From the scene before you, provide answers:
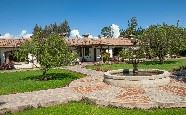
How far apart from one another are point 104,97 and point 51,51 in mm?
7382

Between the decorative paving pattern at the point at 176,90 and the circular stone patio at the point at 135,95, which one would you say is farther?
the decorative paving pattern at the point at 176,90

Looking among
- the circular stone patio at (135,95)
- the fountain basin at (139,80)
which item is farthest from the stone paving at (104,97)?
the fountain basin at (139,80)

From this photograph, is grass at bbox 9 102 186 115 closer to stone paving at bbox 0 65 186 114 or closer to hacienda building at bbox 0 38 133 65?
stone paving at bbox 0 65 186 114

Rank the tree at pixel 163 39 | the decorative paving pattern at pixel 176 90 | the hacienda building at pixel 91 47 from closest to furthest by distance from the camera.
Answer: the decorative paving pattern at pixel 176 90, the tree at pixel 163 39, the hacienda building at pixel 91 47

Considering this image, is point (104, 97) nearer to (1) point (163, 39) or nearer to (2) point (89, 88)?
(2) point (89, 88)

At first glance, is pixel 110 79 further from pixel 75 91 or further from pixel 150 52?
pixel 150 52

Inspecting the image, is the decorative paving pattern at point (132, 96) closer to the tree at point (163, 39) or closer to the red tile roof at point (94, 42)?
the tree at point (163, 39)

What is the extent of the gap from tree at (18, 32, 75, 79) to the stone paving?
313 centimetres

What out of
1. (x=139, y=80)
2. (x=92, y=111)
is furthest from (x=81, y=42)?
(x=92, y=111)

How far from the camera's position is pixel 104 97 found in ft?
45.8

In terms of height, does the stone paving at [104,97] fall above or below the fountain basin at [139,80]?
below

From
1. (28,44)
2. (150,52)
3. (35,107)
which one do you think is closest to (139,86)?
(35,107)

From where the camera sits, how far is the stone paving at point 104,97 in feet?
40.9

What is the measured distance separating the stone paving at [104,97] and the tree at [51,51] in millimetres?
3127
